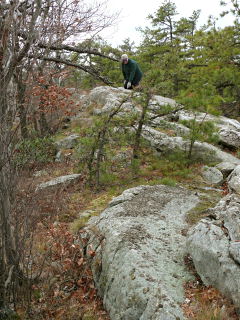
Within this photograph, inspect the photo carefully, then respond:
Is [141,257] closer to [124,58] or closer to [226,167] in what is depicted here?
[226,167]

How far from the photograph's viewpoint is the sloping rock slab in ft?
11.8

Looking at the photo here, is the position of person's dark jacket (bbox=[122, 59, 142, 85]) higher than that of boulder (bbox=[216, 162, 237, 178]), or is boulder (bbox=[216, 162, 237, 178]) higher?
person's dark jacket (bbox=[122, 59, 142, 85])

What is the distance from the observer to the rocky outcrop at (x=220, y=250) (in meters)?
3.59

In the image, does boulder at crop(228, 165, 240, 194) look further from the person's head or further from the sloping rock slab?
the person's head

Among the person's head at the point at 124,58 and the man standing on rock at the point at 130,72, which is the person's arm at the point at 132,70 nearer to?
the man standing on rock at the point at 130,72

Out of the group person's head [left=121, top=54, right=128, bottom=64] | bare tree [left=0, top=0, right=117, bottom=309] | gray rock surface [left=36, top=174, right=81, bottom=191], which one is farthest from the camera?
person's head [left=121, top=54, right=128, bottom=64]

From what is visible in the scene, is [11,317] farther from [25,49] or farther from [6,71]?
[25,49]

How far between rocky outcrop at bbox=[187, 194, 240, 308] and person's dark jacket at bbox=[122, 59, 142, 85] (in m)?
6.28

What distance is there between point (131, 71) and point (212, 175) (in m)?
4.22

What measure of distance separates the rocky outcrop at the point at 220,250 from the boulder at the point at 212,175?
3946 millimetres

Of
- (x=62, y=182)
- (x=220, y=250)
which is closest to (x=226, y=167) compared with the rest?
(x=62, y=182)

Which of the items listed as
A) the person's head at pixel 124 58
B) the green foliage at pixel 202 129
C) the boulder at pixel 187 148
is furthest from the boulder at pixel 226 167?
the person's head at pixel 124 58

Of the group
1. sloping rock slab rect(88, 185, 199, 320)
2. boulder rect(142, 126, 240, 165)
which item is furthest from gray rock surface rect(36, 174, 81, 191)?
sloping rock slab rect(88, 185, 199, 320)

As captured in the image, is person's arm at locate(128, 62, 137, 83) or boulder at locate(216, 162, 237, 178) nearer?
boulder at locate(216, 162, 237, 178)
